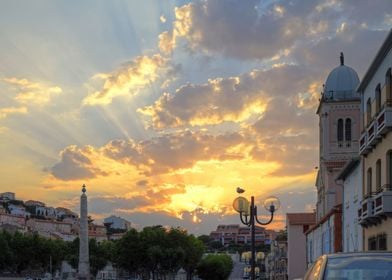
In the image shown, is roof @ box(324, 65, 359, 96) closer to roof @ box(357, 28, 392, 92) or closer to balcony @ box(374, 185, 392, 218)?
roof @ box(357, 28, 392, 92)

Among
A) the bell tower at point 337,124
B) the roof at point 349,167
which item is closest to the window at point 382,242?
the roof at point 349,167

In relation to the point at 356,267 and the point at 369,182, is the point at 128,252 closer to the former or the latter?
the point at 369,182

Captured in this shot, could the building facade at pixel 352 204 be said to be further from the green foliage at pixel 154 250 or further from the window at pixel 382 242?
the green foliage at pixel 154 250

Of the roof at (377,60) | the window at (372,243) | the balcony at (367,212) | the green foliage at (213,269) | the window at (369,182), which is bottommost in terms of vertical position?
the green foliage at (213,269)

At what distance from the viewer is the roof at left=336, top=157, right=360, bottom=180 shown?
3440 centimetres

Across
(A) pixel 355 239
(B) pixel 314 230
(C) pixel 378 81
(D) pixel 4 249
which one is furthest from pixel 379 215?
(D) pixel 4 249

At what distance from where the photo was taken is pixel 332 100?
220 ft

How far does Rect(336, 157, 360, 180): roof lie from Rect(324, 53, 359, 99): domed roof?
93.8 ft

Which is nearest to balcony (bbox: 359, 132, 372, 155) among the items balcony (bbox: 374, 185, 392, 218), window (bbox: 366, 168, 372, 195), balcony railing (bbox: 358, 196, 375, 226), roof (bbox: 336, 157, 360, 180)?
window (bbox: 366, 168, 372, 195)

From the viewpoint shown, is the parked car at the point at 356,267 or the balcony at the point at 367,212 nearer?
the parked car at the point at 356,267

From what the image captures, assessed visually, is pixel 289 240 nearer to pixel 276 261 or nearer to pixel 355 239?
pixel 276 261

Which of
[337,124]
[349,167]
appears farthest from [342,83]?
[349,167]

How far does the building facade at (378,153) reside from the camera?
25891mm

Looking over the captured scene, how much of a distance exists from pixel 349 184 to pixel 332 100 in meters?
30.2
